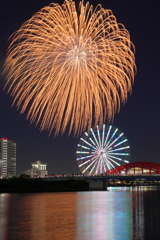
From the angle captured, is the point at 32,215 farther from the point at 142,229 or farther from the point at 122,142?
the point at 122,142

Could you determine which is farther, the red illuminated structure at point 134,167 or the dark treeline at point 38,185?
the red illuminated structure at point 134,167

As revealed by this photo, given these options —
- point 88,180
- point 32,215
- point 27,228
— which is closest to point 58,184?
point 88,180

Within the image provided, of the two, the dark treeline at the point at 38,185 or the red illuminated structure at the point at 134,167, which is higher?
the red illuminated structure at the point at 134,167

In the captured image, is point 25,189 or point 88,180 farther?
point 88,180

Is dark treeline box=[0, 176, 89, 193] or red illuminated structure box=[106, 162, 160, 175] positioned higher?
red illuminated structure box=[106, 162, 160, 175]

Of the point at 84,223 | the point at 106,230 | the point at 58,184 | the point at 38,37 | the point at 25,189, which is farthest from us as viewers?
the point at 58,184

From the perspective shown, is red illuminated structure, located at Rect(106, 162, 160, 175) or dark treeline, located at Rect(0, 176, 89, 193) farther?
red illuminated structure, located at Rect(106, 162, 160, 175)

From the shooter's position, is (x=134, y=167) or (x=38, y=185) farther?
(x=134, y=167)

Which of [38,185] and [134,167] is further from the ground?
[134,167]
